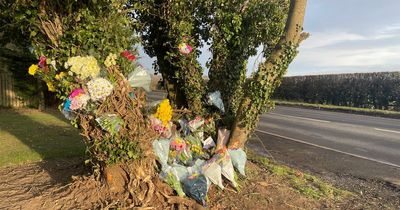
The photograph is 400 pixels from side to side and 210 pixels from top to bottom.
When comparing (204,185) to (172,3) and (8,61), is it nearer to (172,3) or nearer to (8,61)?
(172,3)

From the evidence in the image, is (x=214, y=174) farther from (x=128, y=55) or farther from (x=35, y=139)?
(x=35, y=139)

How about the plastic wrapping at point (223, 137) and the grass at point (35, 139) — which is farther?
the grass at point (35, 139)

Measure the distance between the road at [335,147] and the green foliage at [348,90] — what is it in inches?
377

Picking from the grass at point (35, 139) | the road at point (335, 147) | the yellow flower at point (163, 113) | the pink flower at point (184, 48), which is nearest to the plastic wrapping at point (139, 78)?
the yellow flower at point (163, 113)

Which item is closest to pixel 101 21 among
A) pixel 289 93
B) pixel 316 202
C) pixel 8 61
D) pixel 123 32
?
pixel 123 32

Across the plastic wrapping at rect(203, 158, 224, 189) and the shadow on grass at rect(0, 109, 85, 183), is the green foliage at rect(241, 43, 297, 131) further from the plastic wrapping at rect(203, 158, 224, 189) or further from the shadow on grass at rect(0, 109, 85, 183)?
the shadow on grass at rect(0, 109, 85, 183)

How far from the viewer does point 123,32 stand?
507 cm

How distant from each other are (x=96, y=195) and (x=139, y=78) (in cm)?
155

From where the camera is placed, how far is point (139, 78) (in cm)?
504

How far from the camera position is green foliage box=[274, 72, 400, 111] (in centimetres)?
2227

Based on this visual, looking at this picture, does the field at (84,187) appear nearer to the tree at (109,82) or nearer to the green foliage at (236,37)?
A: the tree at (109,82)

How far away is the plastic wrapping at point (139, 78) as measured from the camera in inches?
197

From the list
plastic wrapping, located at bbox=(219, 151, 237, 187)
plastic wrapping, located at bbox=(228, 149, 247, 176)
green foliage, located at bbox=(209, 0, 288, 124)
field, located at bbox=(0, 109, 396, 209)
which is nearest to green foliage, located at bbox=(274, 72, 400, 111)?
green foliage, located at bbox=(209, 0, 288, 124)

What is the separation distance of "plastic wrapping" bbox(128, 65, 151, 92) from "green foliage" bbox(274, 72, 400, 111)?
2021cm
